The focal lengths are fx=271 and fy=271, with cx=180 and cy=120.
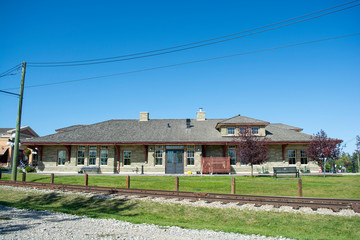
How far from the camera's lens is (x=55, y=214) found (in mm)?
9281

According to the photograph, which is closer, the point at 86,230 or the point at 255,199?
the point at 86,230

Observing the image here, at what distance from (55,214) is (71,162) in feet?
60.7

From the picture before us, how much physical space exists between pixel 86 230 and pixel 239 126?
A: 848 inches

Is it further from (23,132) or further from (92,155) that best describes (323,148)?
(23,132)

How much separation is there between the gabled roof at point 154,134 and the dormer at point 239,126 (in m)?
0.35

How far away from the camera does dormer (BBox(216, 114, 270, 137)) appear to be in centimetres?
2642

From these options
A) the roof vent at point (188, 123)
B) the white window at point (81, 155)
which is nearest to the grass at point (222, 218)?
the white window at point (81, 155)

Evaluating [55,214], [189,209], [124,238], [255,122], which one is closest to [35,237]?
[124,238]

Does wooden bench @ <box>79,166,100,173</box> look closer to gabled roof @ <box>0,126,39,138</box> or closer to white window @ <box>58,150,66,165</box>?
white window @ <box>58,150,66,165</box>

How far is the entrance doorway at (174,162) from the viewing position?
83.9 feet

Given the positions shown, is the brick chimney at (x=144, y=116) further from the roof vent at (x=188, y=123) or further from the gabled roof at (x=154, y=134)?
the roof vent at (x=188, y=123)

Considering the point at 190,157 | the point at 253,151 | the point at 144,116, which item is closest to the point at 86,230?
the point at 253,151

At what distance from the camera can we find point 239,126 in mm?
26844

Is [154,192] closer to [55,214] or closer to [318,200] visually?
[55,214]
